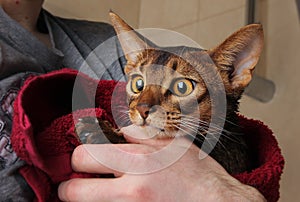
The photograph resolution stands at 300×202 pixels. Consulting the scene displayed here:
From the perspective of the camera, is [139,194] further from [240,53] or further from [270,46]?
[270,46]

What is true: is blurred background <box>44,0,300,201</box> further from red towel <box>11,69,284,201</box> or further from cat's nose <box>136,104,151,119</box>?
cat's nose <box>136,104,151,119</box>

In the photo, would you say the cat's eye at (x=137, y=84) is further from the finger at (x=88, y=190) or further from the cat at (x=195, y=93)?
the finger at (x=88, y=190)

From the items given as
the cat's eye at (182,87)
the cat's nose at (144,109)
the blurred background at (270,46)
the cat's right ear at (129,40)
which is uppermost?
the cat's right ear at (129,40)

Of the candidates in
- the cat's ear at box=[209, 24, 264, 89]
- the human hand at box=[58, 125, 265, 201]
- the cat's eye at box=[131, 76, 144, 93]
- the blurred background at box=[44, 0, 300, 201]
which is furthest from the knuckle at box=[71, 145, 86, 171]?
the blurred background at box=[44, 0, 300, 201]

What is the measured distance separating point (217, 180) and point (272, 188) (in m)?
0.08

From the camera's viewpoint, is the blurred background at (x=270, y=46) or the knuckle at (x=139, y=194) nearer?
the knuckle at (x=139, y=194)

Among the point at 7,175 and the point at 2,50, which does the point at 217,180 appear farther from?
the point at 2,50

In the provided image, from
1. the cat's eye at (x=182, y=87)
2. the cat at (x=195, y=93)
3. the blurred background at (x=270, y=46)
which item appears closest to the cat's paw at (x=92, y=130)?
the cat at (x=195, y=93)

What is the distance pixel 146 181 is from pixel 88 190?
76 millimetres

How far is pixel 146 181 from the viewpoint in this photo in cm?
63

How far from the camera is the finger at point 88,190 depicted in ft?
2.04

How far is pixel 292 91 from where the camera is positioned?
1.31 meters

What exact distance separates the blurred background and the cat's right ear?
2.02 feet

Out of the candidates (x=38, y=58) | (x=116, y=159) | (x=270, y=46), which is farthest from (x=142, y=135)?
(x=270, y=46)
